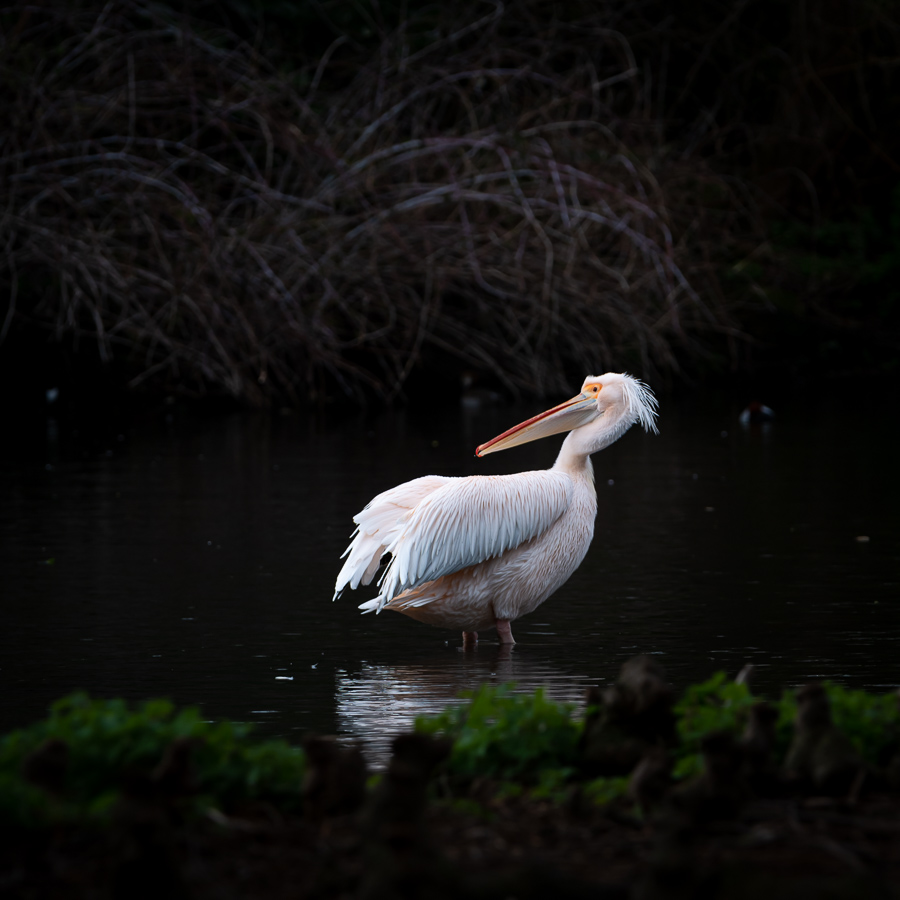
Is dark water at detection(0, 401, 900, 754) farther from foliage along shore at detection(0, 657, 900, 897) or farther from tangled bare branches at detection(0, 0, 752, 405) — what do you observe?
tangled bare branches at detection(0, 0, 752, 405)

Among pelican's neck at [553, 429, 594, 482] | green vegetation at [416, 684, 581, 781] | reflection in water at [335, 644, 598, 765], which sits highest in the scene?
pelican's neck at [553, 429, 594, 482]

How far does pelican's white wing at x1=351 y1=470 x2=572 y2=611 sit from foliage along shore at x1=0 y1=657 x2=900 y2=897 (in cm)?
225

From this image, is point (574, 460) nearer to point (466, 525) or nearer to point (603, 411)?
point (603, 411)

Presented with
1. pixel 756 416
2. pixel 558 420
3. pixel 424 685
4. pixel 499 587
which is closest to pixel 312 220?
pixel 756 416

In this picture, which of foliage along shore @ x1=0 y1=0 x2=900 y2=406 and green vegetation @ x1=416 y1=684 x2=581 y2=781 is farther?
foliage along shore @ x1=0 y1=0 x2=900 y2=406

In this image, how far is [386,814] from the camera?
2.44m

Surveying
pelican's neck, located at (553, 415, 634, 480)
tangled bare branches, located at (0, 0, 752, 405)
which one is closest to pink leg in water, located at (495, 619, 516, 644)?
pelican's neck, located at (553, 415, 634, 480)

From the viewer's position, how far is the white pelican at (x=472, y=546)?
5625 millimetres

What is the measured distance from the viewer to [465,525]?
18.6 feet

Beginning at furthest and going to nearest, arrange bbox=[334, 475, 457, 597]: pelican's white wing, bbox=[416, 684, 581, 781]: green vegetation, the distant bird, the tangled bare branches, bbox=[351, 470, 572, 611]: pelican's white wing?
the tangled bare branches → the distant bird → bbox=[334, 475, 457, 597]: pelican's white wing → bbox=[351, 470, 572, 611]: pelican's white wing → bbox=[416, 684, 581, 781]: green vegetation

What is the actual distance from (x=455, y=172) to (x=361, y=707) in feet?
37.4

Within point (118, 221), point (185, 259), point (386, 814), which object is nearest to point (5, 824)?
point (386, 814)

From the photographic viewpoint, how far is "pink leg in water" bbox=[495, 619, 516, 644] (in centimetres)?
580

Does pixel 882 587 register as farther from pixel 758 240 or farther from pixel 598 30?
pixel 758 240
